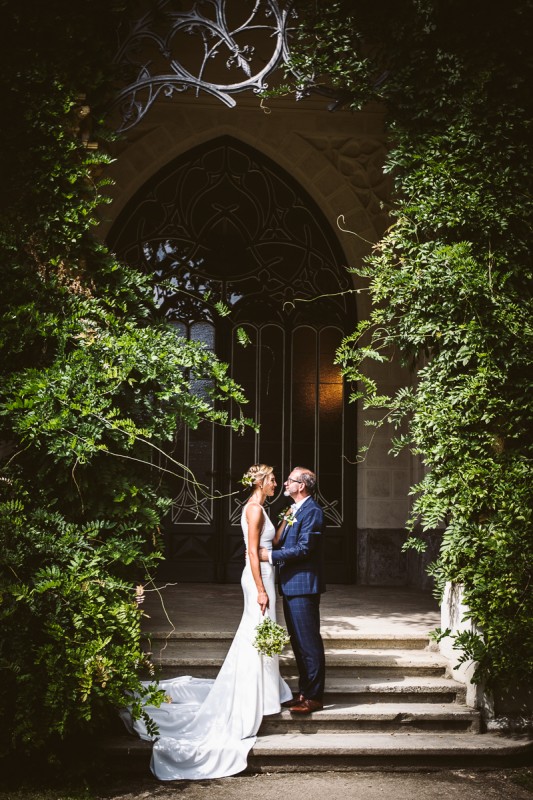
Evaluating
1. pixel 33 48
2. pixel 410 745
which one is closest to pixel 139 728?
pixel 410 745

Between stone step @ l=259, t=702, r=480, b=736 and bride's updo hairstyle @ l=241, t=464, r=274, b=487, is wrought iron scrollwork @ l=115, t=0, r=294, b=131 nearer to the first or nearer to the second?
bride's updo hairstyle @ l=241, t=464, r=274, b=487

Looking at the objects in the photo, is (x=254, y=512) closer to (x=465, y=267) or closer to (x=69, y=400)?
(x=69, y=400)

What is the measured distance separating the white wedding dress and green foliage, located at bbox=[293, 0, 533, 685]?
1.30 m

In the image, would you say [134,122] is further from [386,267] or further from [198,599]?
[198,599]

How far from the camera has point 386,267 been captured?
21.5 ft

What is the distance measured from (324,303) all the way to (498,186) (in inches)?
165

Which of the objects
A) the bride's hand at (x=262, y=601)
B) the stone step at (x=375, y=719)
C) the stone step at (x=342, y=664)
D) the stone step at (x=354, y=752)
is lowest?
the stone step at (x=354, y=752)

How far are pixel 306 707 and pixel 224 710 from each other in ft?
1.86

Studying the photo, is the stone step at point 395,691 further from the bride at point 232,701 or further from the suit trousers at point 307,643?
the bride at point 232,701

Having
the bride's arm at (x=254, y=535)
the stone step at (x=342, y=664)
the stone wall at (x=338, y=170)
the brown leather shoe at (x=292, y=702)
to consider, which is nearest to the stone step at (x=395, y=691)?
the stone step at (x=342, y=664)

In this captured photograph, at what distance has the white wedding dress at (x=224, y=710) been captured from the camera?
18.4 ft

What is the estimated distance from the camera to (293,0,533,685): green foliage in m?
6.18

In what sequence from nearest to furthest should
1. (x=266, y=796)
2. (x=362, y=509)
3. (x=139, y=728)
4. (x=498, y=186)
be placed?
1. (x=266, y=796)
2. (x=139, y=728)
3. (x=498, y=186)
4. (x=362, y=509)

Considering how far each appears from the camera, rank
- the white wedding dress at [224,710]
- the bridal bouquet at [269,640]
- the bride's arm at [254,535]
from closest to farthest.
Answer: the white wedding dress at [224,710] < the bridal bouquet at [269,640] < the bride's arm at [254,535]
